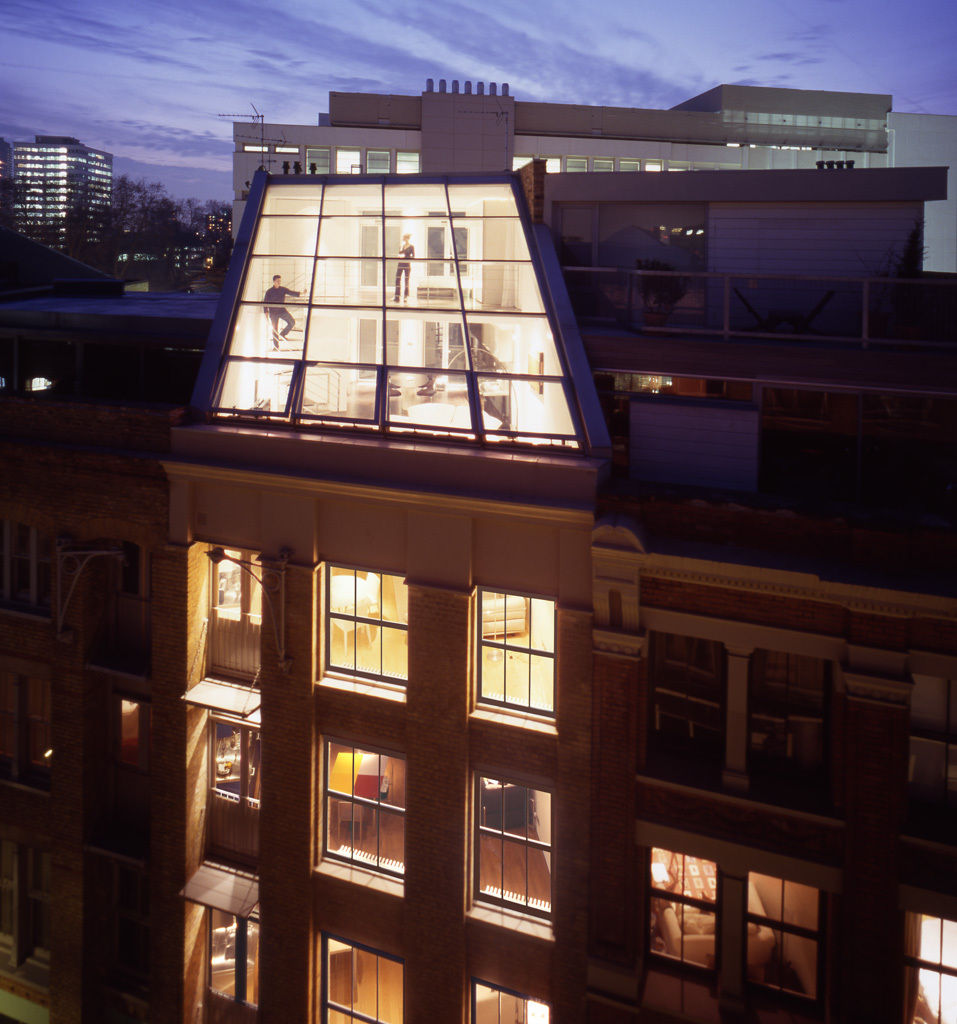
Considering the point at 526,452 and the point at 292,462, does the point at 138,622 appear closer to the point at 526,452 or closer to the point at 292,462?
the point at 292,462

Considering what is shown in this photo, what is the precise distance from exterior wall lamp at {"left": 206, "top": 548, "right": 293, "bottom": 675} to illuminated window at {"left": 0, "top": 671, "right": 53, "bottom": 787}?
20.3 feet

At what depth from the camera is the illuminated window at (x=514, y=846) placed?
1322 centimetres

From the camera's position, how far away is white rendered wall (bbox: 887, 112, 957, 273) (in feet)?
122

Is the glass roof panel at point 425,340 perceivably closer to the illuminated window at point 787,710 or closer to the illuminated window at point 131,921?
the illuminated window at point 787,710

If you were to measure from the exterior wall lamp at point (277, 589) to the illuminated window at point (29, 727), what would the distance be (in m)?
6.19

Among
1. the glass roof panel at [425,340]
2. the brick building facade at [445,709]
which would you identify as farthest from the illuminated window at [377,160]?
the glass roof panel at [425,340]

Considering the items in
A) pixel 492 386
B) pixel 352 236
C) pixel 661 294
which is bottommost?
pixel 492 386

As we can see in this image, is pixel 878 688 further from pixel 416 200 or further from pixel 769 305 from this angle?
pixel 416 200

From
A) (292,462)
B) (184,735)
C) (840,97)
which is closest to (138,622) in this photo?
(184,735)

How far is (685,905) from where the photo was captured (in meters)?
12.3

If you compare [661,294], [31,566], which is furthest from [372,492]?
[31,566]

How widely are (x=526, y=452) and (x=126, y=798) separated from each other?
10946 mm

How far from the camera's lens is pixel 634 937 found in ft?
40.1

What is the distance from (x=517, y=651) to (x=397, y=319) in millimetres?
6948
